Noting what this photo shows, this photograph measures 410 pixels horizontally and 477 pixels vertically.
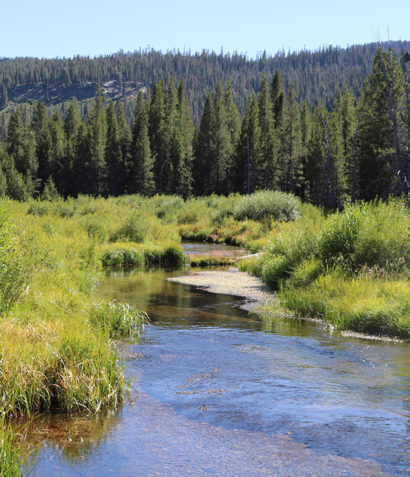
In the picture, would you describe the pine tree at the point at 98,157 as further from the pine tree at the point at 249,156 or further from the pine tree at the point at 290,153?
the pine tree at the point at 290,153

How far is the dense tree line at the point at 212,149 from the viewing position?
51.8m

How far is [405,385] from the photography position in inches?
350

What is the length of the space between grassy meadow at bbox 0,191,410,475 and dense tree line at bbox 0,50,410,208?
994 inches

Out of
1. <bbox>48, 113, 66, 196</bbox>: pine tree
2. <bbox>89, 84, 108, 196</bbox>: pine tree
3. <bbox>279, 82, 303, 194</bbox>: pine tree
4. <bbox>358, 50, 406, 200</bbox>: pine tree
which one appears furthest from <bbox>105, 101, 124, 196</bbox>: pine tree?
<bbox>358, 50, 406, 200</bbox>: pine tree

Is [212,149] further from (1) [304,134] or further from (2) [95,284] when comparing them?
(2) [95,284]

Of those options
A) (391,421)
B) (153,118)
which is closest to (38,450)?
(391,421)

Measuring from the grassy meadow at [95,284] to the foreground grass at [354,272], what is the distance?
29 mm

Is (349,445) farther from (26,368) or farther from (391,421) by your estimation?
(26,368)

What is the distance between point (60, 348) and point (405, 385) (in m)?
5.17

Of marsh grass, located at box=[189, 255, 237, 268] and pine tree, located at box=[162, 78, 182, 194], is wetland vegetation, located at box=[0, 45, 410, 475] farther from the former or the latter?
pine tree, located at box=[162, 78, 182, 194]

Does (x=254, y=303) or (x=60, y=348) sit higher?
(x=60, y=348)

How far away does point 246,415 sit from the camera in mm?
7738

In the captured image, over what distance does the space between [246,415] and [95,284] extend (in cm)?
1178

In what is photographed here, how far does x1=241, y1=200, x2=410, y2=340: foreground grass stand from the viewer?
1284 centimetres
